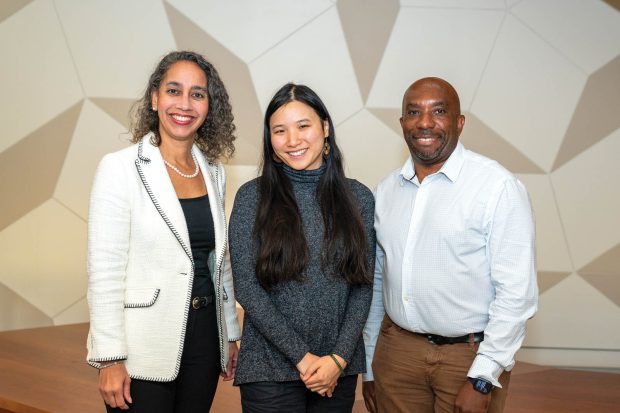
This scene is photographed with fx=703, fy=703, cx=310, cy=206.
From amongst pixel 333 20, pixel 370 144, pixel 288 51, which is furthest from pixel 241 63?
pixel 370 144

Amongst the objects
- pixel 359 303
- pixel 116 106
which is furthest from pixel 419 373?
pixel 116 106

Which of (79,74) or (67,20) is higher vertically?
(67,20)

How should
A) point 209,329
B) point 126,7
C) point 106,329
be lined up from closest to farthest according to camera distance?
point 106,329
point 209,329
point 126,7

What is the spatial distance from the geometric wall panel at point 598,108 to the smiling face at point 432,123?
3.24m

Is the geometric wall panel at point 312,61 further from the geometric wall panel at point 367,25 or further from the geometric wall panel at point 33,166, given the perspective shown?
the geometric wall panel at point 33,166

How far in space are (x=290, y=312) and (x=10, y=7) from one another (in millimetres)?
4061

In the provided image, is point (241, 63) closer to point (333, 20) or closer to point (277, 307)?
point (333, 20)

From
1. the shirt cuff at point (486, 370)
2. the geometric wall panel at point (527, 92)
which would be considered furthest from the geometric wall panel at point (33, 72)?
the shirt cuff at point (486, 370)

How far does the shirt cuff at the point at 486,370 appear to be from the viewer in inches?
82.5

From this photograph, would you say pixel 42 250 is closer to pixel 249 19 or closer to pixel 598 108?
pixel 249 19

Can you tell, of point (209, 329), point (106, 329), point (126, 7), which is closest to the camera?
point (106, 329)

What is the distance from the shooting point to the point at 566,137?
524cm

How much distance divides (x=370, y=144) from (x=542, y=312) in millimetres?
1819

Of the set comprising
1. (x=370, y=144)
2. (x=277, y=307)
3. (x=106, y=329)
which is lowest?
(x=106, y=329)
